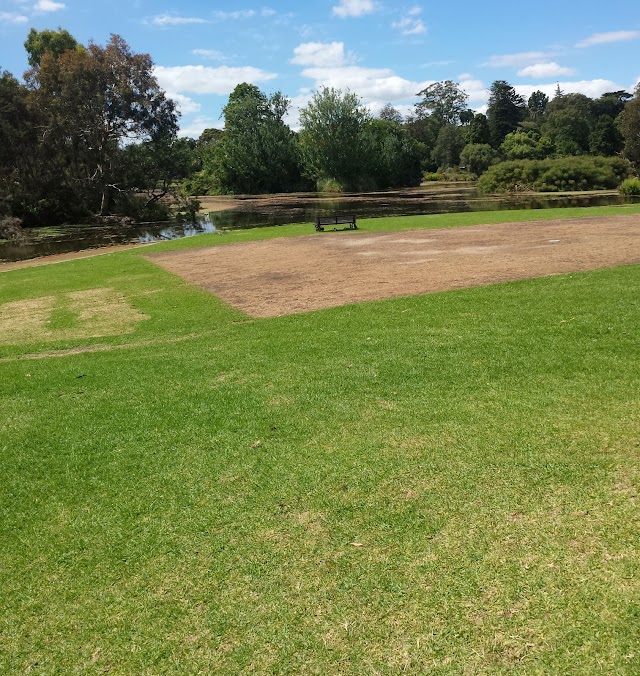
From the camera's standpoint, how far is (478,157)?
8612 cm

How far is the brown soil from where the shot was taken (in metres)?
13.1

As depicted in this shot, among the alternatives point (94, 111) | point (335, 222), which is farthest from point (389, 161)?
point (335, 222)

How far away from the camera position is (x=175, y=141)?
49.7m

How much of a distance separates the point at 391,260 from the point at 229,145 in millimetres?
70297

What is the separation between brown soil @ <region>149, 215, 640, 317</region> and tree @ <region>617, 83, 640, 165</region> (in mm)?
57003

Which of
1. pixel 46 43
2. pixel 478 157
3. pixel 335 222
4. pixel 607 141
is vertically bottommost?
pixel 335 222

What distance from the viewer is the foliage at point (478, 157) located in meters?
85.6

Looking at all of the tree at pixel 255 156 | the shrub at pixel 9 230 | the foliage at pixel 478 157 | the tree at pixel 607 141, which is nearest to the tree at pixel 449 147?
the foliage at pixel 478 157

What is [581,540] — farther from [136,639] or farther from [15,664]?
[15,664]

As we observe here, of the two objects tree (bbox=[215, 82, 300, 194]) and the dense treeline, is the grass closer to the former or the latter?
the dense treeline

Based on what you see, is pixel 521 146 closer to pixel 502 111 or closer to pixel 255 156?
pixel 502 111

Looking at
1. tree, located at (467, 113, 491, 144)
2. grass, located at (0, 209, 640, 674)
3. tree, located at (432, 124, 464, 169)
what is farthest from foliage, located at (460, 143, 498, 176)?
grass, located at (0, 209, 640, 674)

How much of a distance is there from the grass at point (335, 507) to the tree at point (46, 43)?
7355cm

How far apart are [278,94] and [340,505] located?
96934mm
